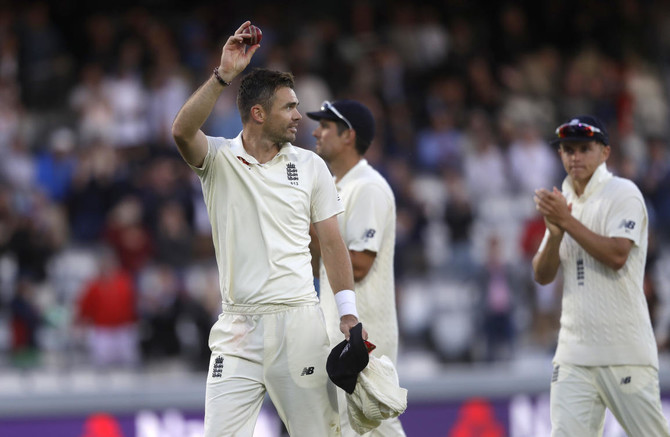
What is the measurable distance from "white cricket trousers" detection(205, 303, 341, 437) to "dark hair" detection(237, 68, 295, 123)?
1.08 metres

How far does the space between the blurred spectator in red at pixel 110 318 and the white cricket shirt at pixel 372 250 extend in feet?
19.1

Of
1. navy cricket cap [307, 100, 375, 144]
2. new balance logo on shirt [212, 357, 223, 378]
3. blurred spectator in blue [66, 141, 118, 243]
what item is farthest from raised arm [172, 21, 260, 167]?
blurred spectator in blue [66, 141, 118, 243]

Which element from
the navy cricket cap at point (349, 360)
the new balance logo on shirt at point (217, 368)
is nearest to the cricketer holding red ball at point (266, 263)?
the new balance logo on shirt at point (217, 368)

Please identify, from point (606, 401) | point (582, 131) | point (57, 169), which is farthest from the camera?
point (57, 169)

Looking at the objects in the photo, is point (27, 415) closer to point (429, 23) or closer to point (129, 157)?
point (129, 157)

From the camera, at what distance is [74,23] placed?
16.3 meters

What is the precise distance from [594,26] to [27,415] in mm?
10824

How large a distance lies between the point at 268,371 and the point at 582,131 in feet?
8.43

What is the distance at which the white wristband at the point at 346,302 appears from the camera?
5.41m

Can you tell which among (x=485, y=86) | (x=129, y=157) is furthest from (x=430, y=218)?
(x=129, y=157)

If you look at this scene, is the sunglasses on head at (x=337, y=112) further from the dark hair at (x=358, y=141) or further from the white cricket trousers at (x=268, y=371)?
the white cricket trousers at (x=268, y=371)

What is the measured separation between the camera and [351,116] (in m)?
6.73

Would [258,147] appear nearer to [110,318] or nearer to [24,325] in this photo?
[110,318]

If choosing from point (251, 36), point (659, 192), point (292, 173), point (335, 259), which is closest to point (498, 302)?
point (659, 192)
